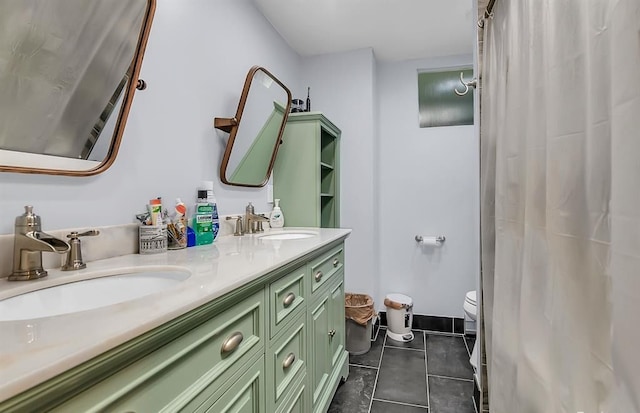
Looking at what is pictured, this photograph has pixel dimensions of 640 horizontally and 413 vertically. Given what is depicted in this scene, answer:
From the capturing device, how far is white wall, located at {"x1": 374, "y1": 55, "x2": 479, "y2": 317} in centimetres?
278

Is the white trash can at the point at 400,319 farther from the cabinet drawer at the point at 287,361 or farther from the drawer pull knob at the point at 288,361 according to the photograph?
the drawer pull knob at the point at 288,361

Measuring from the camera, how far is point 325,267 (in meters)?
1.62

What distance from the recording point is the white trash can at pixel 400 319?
2627mm

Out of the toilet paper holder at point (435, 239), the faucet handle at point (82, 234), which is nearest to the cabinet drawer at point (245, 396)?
the faucet handle at point (82, 234)

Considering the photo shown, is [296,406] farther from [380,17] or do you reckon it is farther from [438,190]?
[380,17]

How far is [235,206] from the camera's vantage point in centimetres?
188

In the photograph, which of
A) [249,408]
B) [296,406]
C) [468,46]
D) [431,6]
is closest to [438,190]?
[468,46]

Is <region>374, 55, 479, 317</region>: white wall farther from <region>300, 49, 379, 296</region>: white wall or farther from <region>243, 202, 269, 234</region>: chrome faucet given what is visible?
<region>243, 202, 269, 234</region>: chrome faucet

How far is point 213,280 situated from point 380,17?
2.20 m

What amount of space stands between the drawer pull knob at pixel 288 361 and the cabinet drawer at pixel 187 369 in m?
0.23

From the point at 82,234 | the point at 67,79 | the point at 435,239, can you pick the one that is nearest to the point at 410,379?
the point at 435,239

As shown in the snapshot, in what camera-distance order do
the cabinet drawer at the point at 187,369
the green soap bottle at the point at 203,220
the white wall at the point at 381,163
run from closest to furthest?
the cabinet drawer at the point at 187,369, the green soap bottle at the point at 203,220, the white wall at the point at 381,163

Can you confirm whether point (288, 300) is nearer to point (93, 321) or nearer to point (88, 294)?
point (88, 294)

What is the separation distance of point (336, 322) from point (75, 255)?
1339mm
